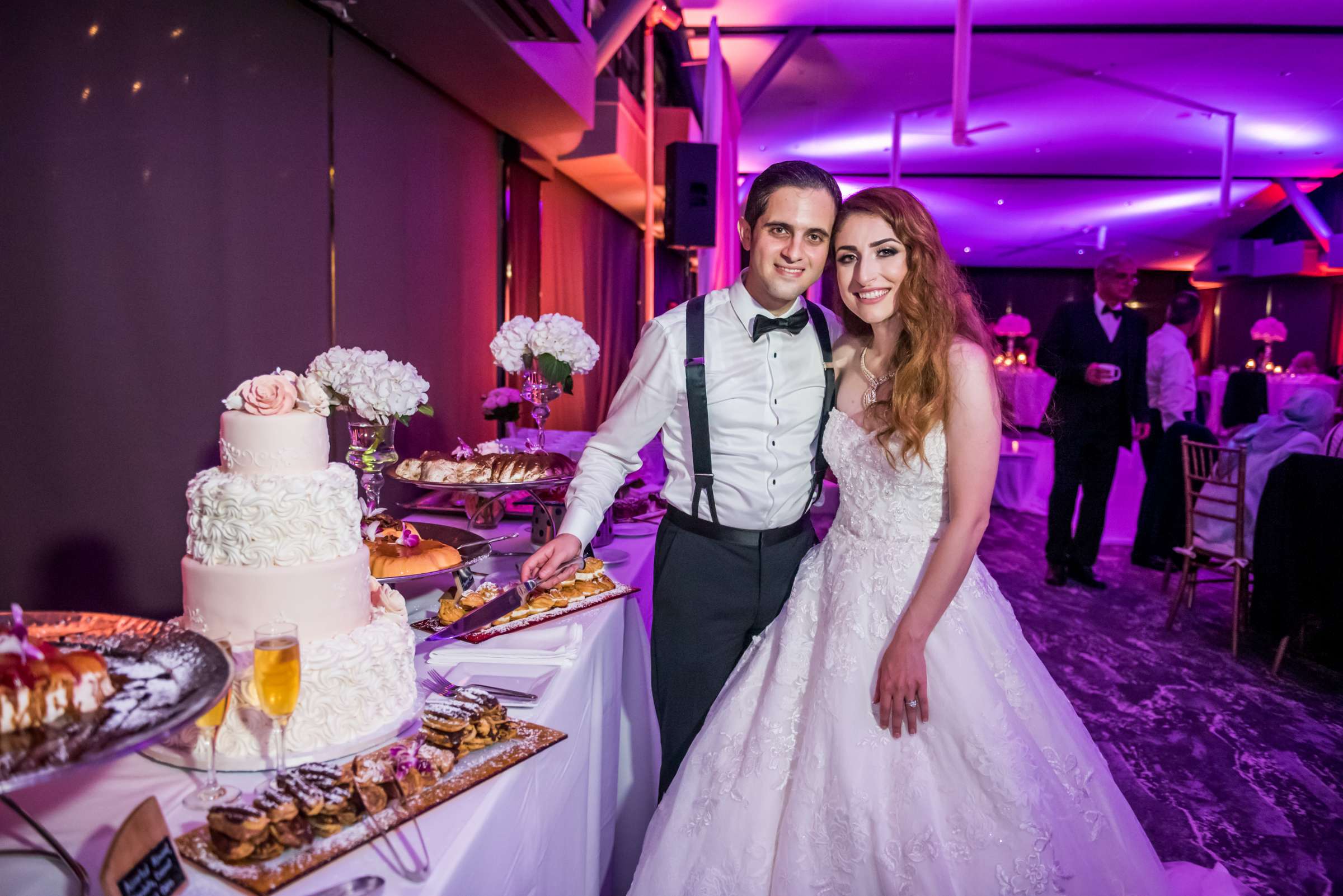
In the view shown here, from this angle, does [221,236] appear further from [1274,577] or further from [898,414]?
[1274,577]

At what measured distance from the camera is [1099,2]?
6.57m

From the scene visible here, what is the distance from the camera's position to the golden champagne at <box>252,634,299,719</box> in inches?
40.8

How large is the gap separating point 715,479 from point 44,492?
Answer: 2056mm

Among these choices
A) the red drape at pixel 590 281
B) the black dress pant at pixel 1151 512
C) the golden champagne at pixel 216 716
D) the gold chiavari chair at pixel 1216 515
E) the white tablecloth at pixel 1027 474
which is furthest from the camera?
the white tablecloth at pixel 1027 474

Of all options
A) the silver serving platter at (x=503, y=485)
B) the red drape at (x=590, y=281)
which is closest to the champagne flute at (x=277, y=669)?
the silver serving platter at (x=503, y=485)

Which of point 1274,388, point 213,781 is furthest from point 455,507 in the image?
point 1274,388

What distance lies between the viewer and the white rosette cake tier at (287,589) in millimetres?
1165

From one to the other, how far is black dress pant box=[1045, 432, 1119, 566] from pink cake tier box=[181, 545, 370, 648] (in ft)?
15.5

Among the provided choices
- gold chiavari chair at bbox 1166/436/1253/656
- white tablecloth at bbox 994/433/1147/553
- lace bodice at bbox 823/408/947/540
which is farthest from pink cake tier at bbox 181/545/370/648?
white tablecloth at bbox 994/433/1147/553

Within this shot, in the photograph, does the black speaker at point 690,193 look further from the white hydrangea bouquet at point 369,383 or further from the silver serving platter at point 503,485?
the white hydrangea bouquet at point 369,383

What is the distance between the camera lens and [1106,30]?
23.4ft

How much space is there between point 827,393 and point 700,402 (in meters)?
0.29

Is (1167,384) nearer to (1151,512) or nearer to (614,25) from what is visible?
Answer: (1151,512)

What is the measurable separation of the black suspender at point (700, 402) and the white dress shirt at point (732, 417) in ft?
0.05
